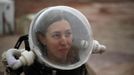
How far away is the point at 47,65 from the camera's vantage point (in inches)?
37.1

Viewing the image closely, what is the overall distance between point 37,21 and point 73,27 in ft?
0.31

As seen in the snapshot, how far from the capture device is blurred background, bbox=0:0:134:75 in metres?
2.78

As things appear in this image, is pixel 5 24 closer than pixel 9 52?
No

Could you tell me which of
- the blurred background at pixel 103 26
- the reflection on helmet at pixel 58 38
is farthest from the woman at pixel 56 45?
the blurred background at pixel 103 26

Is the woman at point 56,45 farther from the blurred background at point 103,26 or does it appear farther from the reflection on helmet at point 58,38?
the blurred background at point 103,26

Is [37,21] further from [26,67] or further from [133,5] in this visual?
[133,5]

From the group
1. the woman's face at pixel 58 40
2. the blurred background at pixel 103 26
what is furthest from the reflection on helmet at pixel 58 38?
the blurred background at pixel 103 26

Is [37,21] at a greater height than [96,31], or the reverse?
[37,21]

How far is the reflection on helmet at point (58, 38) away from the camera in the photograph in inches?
37.2

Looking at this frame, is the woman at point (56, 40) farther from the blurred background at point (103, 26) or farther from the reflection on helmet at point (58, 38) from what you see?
the blurred background at point (103, 26)

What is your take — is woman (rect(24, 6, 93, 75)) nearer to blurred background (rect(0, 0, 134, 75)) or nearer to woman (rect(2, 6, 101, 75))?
woman (rect(2, 6, 101, 75))

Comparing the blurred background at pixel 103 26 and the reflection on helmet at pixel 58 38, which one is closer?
the reflection on helmet at pixel 58 38

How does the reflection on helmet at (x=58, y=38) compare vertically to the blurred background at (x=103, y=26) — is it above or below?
above

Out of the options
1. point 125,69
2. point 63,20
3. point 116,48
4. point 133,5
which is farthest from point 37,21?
point 133,5
